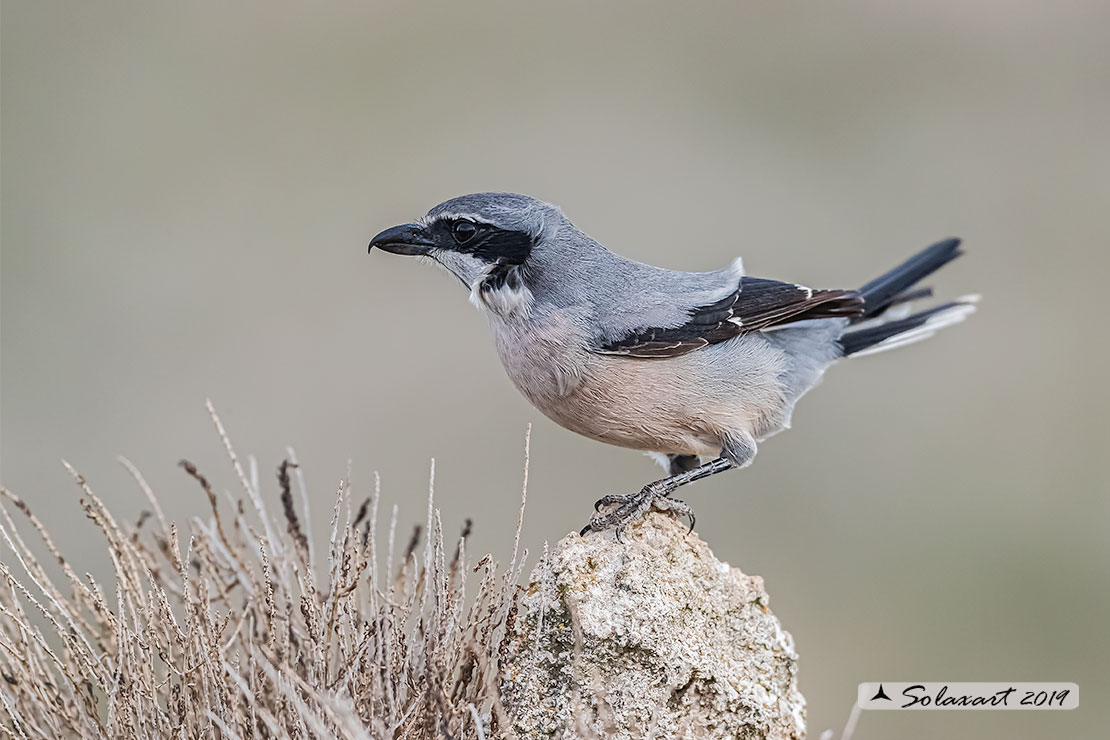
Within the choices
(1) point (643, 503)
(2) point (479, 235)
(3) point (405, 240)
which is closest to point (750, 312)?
(1) point (643, 503)

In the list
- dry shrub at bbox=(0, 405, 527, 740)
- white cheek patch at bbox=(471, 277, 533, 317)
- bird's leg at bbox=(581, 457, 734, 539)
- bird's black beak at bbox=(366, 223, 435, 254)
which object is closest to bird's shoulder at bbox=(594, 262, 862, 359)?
white cheek patch at bbox=(471, 277, 533, 317)

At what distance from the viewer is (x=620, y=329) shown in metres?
2.82

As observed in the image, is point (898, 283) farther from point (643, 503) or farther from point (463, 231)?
point (463, 231)

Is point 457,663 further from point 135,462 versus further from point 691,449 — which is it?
point 135,462

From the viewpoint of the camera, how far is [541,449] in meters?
6.90

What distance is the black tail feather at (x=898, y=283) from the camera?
3.54 meters

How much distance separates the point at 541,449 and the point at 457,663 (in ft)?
14.5

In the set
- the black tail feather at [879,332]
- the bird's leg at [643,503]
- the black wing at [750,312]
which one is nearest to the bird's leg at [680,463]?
the bird's leg at [643,503]

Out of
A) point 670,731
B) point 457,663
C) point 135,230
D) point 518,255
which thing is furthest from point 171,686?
point 135,230

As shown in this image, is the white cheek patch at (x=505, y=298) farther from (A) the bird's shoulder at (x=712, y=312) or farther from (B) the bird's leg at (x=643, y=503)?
(B) the bird's leg at (x=643, y=503)

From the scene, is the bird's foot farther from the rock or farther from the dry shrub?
the dry shrub

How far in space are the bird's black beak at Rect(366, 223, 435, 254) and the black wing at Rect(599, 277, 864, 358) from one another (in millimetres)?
647

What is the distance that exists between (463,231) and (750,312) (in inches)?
33.8

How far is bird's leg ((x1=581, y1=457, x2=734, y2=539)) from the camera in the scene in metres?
2.64
